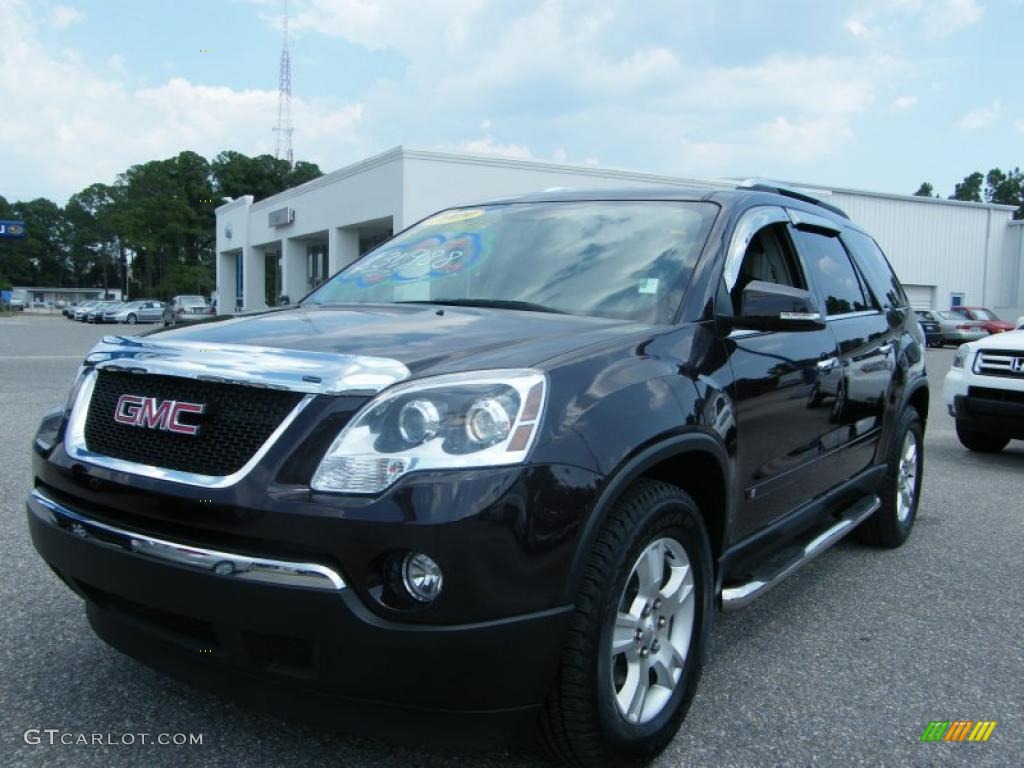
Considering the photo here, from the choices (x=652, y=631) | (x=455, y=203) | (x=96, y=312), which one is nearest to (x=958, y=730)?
(x=652, y=631)

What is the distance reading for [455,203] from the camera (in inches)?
1083

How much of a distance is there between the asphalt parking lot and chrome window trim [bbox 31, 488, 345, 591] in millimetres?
699

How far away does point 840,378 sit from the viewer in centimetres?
377

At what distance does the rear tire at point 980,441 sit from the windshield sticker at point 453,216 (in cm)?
631

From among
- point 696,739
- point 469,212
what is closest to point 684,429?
point 696,739

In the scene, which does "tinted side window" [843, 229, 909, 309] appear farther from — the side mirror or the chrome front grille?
the chrome front grille

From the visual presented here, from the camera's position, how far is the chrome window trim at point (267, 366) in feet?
6.92

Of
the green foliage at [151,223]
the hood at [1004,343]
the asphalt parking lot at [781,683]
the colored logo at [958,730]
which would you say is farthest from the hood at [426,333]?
the green foliage at [151,223]

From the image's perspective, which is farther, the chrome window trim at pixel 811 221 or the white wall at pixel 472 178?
the white wall at pixel 472 178

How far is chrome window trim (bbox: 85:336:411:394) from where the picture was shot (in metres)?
2.11

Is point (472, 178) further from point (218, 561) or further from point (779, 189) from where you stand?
point (218, 561)

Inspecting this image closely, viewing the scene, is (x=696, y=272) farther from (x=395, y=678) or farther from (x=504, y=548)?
(x=395, y=678)

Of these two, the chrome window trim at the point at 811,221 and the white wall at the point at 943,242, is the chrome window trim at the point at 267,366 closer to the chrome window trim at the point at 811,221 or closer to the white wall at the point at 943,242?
the chrome window trim at the point at 811,221

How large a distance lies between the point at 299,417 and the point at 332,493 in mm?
217
